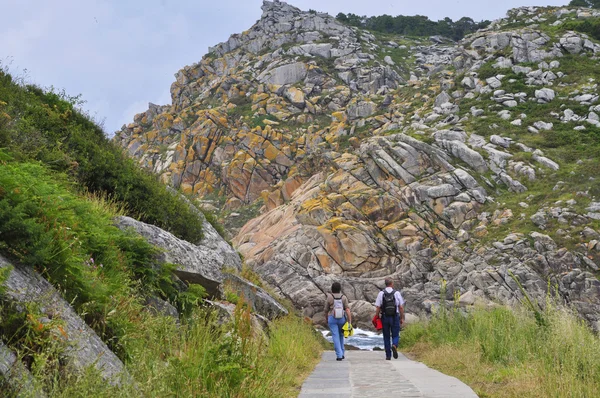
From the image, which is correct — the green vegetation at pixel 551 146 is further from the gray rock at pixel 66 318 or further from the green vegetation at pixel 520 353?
the gray rock at pixel 66 318

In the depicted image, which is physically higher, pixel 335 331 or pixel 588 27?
pixel 588 27

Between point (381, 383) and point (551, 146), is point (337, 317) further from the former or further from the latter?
point (551, 146)

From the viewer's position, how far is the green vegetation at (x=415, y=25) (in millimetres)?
99750

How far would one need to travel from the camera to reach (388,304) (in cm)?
1110

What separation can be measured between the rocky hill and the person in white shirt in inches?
77.8

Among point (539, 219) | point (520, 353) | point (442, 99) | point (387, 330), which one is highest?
point (442, 99)

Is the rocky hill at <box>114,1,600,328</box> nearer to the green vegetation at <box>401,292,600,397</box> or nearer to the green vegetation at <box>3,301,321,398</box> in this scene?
A: the green vegetation at <box>401,292,600,397</box>

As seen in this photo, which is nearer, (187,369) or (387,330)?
(187,369)

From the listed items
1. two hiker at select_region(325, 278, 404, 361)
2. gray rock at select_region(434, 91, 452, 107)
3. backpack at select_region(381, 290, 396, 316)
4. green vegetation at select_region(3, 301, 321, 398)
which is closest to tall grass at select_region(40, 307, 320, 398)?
green vegetation at select_region(3, 301, 321, 398)

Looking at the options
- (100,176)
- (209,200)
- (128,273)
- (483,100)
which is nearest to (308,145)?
(209,200)

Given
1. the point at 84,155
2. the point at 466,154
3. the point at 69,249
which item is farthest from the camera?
the point at 466,154

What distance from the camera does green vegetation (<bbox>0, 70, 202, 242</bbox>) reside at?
8.38 m

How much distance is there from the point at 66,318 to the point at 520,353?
6254 mm

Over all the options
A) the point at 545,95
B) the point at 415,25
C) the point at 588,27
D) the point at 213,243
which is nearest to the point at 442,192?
the point at 545,95
